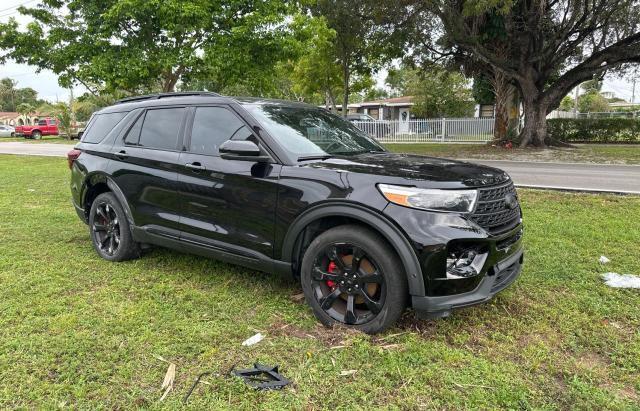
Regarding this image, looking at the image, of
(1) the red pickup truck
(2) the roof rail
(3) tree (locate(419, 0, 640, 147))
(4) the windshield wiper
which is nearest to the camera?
(4) the windshield wiper

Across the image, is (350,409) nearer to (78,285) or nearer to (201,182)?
(201,182)

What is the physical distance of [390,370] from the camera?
289cm

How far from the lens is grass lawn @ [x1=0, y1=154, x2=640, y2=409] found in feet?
8.77

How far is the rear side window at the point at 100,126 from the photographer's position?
Answer: 16.9ft

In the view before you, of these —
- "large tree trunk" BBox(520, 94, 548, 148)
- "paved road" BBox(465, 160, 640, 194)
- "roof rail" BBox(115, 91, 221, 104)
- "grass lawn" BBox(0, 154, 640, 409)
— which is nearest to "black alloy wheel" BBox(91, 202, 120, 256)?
"grass lawn" BBox(0, 154, 640, 409)

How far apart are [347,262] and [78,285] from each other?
2611 mm

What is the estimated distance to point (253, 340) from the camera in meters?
3.29

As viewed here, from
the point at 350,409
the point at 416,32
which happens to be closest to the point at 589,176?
the point at 416,32

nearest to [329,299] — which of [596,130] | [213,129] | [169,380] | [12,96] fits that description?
[169,380]

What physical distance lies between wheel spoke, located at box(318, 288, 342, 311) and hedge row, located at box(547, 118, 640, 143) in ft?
76.0

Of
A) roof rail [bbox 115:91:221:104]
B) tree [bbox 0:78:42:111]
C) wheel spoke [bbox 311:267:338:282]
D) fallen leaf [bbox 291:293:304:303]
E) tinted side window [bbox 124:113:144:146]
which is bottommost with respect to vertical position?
fallen leaf [bbox 291:293:304:303]

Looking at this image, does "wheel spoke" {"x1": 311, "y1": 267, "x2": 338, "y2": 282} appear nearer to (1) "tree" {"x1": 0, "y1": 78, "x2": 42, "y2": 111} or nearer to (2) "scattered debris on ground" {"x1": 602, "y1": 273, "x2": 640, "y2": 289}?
(2) "scattered debris on ground" {"x1": 602, "y1": 273, "x2": 640, "y2": 289}

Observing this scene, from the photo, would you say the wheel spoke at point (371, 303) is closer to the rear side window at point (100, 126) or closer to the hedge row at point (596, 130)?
the rear side window at point (100, 126)

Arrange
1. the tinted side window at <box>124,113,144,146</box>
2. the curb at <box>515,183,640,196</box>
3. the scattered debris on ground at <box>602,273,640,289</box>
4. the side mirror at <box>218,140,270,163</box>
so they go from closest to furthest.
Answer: the side mirror at <box>218,140,270,163</box> < the scattered debris on ground at <box>602,273,640,289</box> < the tinted side window at <box>124,113,144,146</box> < the curb at <box>515,183,640,196</box>
